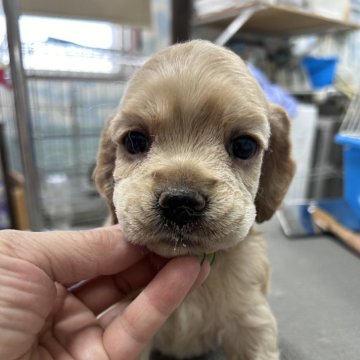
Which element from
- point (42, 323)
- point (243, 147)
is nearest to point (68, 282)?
point (42, 323)

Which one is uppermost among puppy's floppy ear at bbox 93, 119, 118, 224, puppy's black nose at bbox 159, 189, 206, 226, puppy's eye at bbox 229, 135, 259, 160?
puppy's eye at bbox 229, 135, 259, 160

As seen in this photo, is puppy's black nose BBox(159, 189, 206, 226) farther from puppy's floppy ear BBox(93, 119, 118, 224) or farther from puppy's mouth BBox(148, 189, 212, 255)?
puppy's floppy ear BBox(93, 119, 118, 224)

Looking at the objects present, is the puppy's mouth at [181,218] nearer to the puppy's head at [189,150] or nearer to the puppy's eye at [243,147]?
the puppy's head at [189,150]

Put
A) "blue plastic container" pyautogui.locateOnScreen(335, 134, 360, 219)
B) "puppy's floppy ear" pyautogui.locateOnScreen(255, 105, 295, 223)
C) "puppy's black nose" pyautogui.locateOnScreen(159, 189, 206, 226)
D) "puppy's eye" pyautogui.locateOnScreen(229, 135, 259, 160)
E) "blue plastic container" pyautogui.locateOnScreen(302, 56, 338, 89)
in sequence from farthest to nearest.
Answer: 1. "blue plastic container" pyautogui.locateOnScreen(302, 56, 338, 89)
2. "blue plastic container" pyautogui.locateOnScreen(335, 134, 360, 219)
3. "puppy's floppy ear" pyautogui.locateOnScreen(255, 105, 295, 223)
4. "puppy's eye" pyautogui.locateOnScreen(229, 135, 259, 160)
5. "puppy's black nose" pyautogui.locateOnScreen(159, 189, 206, 226)

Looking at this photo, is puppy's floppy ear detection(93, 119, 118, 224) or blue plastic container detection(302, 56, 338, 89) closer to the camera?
puppy's floppy ear detection(93, 119, 118, 224)

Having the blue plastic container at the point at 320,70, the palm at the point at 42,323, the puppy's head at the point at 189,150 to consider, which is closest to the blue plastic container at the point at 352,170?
the puppy's head at the point at 189,150

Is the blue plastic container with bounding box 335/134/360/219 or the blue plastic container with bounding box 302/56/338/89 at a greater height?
the blue plastic container with bounding box 302/56/338/89

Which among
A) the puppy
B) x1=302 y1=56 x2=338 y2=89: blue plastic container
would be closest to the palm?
the puppy
